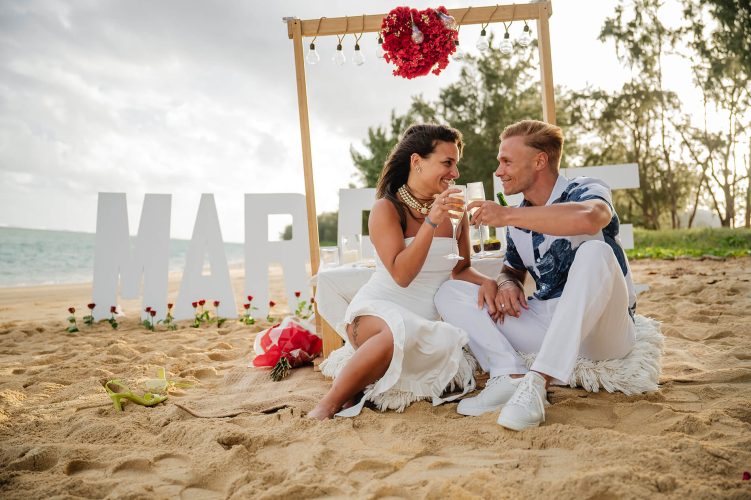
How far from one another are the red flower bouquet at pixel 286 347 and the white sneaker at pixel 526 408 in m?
1.96

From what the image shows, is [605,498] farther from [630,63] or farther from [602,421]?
[630,63]

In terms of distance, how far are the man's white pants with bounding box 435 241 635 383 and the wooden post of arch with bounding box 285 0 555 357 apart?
191cm

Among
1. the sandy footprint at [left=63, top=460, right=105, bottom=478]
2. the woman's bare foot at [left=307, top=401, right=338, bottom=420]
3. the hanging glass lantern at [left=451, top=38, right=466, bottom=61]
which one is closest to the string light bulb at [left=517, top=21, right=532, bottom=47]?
the hanging glass lantern at [left=451, top=38, right=466, bottom=61]

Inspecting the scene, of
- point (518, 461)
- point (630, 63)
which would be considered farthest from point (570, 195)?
point (630, 63)

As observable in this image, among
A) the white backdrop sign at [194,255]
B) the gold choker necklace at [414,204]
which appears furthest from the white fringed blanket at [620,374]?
the white backdrop sign at [194,255]

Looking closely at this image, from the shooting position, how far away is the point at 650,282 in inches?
281

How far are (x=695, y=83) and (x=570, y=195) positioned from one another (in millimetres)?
22782

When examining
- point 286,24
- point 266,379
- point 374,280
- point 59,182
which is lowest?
point 266,379

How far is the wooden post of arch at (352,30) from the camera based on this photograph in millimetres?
4566

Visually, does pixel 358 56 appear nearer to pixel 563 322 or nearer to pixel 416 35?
pixel 416 35

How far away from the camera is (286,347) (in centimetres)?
398

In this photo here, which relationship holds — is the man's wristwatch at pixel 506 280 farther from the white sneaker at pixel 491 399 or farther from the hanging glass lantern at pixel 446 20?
the hanging glass lantern at pixel 446 20

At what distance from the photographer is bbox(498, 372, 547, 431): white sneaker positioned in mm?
2227

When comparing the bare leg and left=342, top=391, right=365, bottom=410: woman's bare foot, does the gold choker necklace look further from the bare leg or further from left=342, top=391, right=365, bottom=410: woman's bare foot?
left=342, top=391, right=365, bottom=410: woman's bare foot
